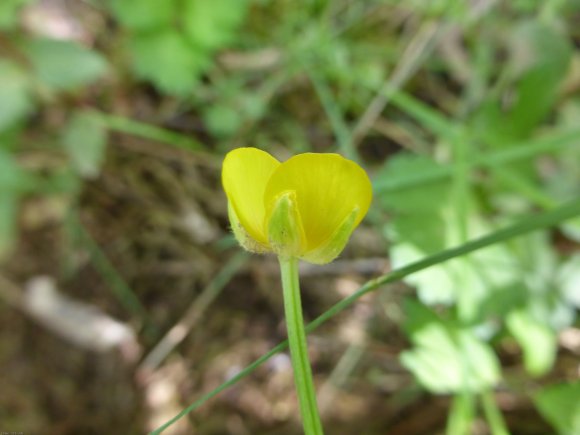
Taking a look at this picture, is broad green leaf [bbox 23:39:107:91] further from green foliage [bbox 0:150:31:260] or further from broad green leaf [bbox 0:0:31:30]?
green foliage [bbox 0:150:31:260]

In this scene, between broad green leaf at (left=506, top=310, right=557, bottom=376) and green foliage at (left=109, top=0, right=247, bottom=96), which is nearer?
broad green leaf at (left=506, top=310, right=557, bottom=376)

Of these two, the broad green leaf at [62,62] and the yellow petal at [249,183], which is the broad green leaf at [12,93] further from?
the yellow petal at [249,183]

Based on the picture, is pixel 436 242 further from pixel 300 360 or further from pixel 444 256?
pixel 300 360

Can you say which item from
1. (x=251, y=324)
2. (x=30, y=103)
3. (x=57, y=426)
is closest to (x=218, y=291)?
(x=251, y=324)

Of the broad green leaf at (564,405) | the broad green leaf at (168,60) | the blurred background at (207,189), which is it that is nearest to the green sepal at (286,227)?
the broad green leaf at (564,405)

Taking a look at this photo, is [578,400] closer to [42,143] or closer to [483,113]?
[483,113]

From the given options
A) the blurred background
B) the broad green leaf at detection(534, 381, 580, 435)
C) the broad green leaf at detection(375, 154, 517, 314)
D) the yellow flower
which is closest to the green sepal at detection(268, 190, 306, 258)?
the yellow flower
